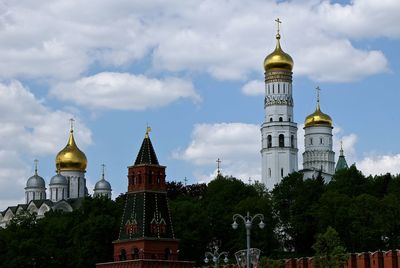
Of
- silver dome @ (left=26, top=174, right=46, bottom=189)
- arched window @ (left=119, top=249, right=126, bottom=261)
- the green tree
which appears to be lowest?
the green tree

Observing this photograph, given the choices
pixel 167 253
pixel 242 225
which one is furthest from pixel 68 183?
pixel 167 253

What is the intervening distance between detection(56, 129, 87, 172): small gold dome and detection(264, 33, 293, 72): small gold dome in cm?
2854

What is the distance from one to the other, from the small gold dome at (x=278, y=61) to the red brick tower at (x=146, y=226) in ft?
164

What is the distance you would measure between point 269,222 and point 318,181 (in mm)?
8072

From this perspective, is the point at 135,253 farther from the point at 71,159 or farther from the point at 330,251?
the point at 71,159

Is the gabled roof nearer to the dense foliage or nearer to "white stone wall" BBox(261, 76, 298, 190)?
the dense foliage

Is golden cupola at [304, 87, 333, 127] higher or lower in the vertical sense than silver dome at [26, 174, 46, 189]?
higher

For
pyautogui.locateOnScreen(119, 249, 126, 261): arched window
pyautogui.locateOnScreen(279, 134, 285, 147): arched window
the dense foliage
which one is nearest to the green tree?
the dense foliage

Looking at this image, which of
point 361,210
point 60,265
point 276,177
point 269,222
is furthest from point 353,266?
point 276,177

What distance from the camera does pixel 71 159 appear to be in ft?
479

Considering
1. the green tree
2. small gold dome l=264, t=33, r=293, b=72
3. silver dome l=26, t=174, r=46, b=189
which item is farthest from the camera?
silver dome l=26, t=174, r=46, b=189

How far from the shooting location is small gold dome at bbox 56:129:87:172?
146000mm

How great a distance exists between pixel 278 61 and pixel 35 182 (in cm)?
4148

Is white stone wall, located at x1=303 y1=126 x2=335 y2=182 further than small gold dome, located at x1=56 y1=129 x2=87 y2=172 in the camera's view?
No
